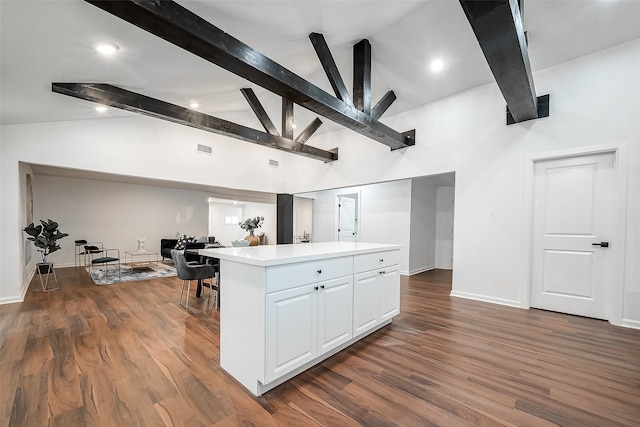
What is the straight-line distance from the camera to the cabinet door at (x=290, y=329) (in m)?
1.73

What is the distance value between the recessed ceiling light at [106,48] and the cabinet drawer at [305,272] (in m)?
2.40

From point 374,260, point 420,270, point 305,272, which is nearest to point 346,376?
point 305,272

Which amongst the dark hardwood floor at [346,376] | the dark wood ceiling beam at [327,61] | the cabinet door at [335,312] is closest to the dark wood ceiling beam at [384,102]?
the dark wood ceiling beam at [327,61]

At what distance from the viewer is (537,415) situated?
1579 millimetres

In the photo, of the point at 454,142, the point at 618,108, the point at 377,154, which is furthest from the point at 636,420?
the point at 377,154

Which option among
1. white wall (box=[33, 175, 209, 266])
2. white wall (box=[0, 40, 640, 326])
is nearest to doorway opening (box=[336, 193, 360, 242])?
white wall (box=[0, 40, 640, 326])

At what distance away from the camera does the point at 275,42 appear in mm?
2906

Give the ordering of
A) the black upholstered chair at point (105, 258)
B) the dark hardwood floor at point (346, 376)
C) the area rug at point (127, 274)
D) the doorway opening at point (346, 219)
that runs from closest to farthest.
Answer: the dark hardwood floor at point (346, 376) → the area rug at point (127, 274) → the black upholstered chair at point (105, 258) → the doorway opening at point (346, 219)

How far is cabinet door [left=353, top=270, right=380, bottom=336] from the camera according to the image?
244 centimetres

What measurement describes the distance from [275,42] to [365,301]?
291 centimetres

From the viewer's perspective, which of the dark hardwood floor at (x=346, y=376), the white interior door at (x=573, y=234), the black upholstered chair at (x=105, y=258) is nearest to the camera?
the dark hardwood floor at (x=346, y=376)

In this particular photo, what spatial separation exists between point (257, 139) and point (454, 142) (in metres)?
3.23

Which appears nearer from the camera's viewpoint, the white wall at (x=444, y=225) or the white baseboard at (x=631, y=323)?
the white baseboard at (x=631, y=323)

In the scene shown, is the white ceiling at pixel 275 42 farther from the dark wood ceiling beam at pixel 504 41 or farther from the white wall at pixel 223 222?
the white wall at pixel 223 222
